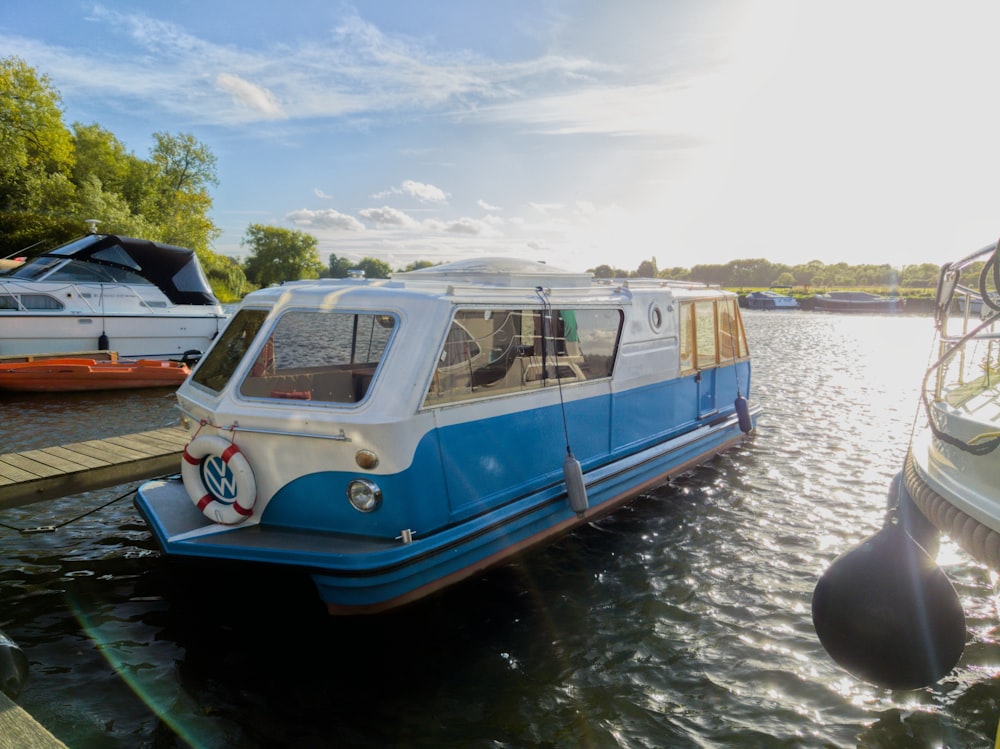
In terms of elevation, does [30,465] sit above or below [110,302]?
below

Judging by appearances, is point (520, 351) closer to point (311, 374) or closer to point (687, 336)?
point (311, 374)

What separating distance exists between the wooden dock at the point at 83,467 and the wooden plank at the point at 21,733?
169 inches

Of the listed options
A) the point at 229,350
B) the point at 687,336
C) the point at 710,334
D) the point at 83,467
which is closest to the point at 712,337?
the point at 710,334

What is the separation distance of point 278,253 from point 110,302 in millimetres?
92527

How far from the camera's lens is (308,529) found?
17.3ft

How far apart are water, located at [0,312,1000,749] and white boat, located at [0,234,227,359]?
10506mm

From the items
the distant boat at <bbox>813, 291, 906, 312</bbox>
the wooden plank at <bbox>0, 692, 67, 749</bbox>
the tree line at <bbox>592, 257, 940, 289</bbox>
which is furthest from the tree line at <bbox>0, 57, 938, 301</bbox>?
the tree line at <bbox>592, 257, 940, 289</bbox>

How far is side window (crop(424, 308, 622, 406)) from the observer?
5691 millimetres

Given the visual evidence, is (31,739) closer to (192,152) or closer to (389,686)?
(389,686)

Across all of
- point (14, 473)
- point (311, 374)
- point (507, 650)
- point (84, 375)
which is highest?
point (311, 374)

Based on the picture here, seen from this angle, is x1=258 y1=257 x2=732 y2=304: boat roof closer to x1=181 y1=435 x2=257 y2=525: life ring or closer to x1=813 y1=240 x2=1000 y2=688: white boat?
x1=181 y1=435 x2=257 y2=525: life ring

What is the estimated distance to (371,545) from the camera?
502 centimetres

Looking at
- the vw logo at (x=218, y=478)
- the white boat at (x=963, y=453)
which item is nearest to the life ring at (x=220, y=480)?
the vw logo at (x=218, y=478)

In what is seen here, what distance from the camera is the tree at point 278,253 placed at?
10450cm
